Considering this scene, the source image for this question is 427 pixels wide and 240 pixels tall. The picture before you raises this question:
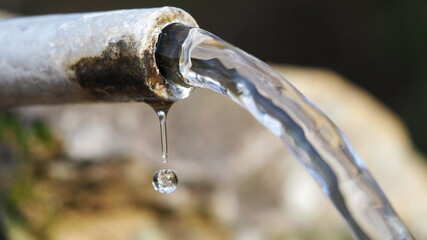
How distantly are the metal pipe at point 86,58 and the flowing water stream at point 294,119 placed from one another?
0.11ft

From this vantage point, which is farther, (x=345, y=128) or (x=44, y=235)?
(x=345, y=128)

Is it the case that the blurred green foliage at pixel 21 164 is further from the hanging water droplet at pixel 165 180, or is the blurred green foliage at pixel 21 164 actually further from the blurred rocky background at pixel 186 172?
the hanging water droplet at pixel 165 180

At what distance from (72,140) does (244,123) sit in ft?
2.09

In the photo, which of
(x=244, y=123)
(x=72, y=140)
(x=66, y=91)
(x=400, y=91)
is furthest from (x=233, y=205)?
(x=400, y=91)

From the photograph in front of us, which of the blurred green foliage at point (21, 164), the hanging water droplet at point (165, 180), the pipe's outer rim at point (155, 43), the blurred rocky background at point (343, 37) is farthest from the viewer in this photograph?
the blurred rocky background at point (343, 37)

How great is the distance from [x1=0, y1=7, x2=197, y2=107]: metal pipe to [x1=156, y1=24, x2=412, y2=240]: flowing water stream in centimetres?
3

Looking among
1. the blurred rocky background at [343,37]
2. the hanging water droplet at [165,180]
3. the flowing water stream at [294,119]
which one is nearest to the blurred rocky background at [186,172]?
the hanging water droplet at [165,180]

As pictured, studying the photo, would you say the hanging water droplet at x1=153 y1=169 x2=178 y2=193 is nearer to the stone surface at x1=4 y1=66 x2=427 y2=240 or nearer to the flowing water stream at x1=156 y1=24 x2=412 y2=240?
the flowing water stream at x1=156 y1=24 x2=412 y2=240

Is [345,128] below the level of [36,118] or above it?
below

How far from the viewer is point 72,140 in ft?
8.13

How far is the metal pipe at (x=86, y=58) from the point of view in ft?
3.76

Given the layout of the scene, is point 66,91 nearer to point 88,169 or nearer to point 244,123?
point 88,169

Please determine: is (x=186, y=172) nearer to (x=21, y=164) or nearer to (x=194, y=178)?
(x=194, y=178)

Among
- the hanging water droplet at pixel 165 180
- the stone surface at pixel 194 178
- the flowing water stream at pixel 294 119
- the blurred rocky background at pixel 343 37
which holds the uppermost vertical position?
the flowing water stream at pixel 294 119
